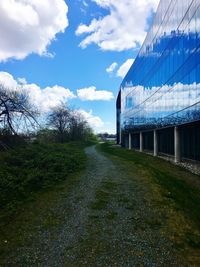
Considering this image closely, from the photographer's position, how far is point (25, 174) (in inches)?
659

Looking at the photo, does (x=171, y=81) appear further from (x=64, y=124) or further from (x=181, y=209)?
(x=64, y=124)

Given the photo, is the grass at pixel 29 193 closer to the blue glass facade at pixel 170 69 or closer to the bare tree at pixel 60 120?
the blue glass facade at pixel 170 69

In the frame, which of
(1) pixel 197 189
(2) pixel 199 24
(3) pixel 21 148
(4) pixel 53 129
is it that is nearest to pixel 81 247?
(1) pixel 197 189

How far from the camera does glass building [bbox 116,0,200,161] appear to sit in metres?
27.0

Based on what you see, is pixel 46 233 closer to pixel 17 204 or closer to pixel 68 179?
pixel 17 204

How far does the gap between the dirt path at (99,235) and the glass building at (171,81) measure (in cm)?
1487

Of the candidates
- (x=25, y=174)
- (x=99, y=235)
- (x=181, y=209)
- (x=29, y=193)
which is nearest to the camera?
(x=99, y=235)

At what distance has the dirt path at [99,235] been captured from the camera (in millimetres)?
7316

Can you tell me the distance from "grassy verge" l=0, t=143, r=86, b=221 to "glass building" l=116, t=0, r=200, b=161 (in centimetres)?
1191

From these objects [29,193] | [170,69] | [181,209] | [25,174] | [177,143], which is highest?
[170,69]

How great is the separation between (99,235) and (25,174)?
28.8ft

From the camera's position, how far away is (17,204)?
38.7 feet

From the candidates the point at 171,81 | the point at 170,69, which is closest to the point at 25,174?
the point at 171,81

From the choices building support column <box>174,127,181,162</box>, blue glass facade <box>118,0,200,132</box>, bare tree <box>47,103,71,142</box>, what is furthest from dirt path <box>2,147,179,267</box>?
bare tree <box>47,103,71,142</box>
